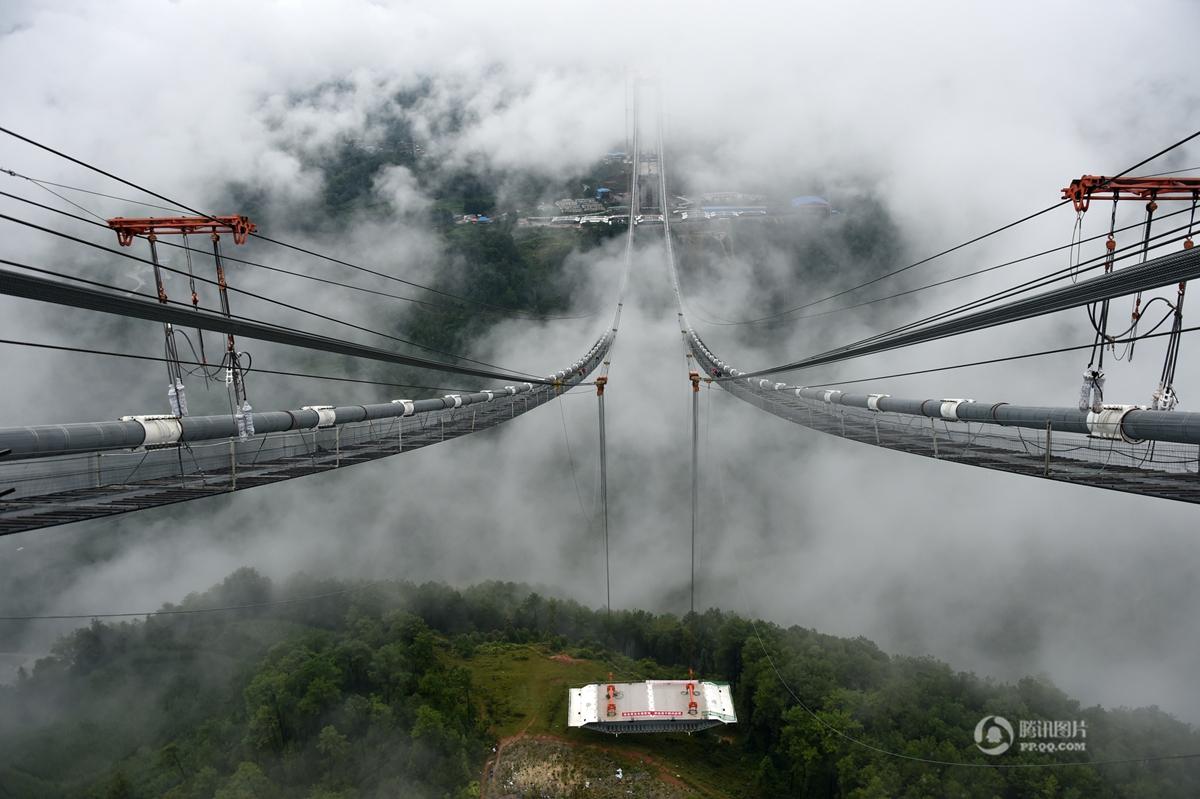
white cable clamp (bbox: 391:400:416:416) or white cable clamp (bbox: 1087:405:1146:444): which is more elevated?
white cable clamp (bbox: 391:400:416:416)

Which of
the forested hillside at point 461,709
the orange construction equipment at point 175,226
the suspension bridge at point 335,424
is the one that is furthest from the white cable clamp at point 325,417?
the forested hillside at point 461,709

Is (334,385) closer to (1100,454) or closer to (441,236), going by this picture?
(441,236)

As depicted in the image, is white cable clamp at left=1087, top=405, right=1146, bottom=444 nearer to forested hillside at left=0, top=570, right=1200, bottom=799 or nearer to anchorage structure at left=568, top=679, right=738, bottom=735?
forested hillside at left=0, top=570, right=1200, bottom=799

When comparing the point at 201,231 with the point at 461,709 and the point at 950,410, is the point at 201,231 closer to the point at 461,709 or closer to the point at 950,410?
the point at 950,410

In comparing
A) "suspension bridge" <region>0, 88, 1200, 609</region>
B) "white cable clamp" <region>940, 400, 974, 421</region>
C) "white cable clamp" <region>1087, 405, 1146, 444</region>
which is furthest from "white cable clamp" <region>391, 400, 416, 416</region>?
"white cable clamp" <region>1087, 405, 1146, 444</region>

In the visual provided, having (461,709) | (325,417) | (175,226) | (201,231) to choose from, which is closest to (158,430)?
(325,417)

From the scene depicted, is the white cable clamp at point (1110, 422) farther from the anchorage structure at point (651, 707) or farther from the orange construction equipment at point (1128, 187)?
the anchorage structure at point (651, 707)
